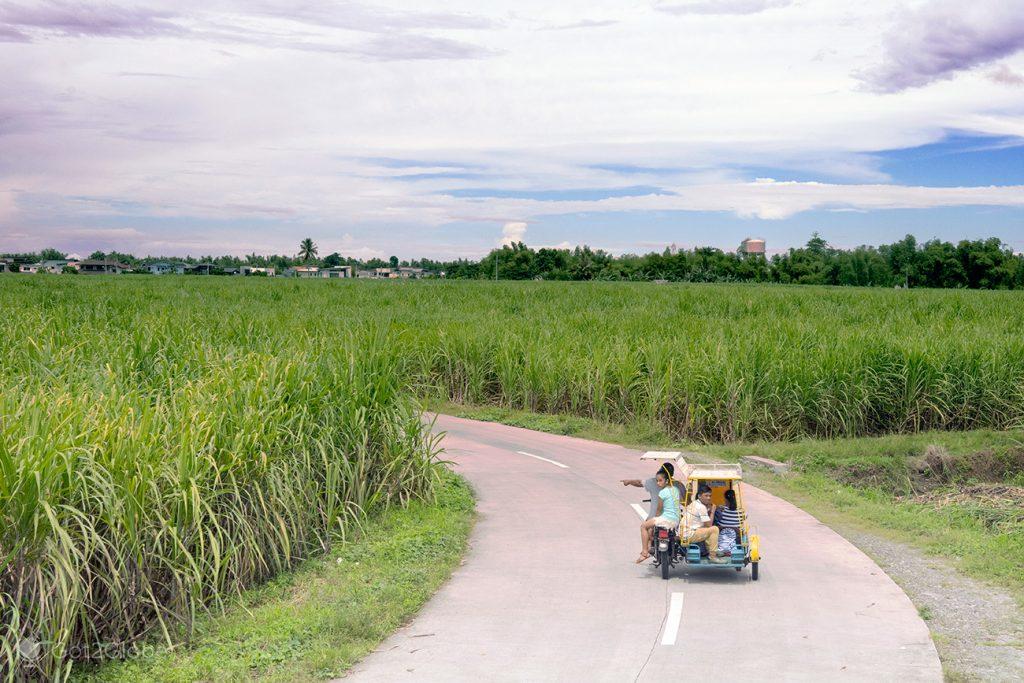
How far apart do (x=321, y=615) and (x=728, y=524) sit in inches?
159

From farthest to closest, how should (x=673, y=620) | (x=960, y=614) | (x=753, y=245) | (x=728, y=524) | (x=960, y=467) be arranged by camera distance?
(x=753, y=245), (x=960, y=467), (x=728, y=524), (x=960, y=614), (x=673, y=620)

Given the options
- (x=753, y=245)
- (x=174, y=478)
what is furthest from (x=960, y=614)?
(x=753, y=245)

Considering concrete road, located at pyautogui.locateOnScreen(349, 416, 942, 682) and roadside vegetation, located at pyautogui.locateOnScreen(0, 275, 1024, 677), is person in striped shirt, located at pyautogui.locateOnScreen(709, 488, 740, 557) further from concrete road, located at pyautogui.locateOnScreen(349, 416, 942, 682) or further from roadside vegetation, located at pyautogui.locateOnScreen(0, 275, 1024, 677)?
roadside vegetation, located at pyautogui.locateOnScreen(0, 275, 1024, 677)

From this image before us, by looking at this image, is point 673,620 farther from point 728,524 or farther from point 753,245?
point 753,245

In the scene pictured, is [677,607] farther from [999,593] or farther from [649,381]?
[649,381]

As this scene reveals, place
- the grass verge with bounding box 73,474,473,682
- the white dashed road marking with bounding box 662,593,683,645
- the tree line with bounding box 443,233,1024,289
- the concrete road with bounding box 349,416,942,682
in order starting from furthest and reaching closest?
1. the tree line with bounding box 443,233,1024,289
2. the white dashed road marking with bounding box 662,593,683,645
3. the grass verge with bounding box 73,474,473,682
4. the concrete road with bounding box 349,416,942,682

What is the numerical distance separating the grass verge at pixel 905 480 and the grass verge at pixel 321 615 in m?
5.66

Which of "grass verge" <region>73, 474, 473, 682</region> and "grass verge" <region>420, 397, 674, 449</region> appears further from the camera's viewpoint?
"grass verge" <region>420, 397, 674, 449</region>

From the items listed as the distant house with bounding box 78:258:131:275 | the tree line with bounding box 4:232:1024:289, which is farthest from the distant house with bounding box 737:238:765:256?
the distant house with bounding box 78:258:131:275

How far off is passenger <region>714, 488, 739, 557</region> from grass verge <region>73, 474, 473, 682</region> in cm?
280

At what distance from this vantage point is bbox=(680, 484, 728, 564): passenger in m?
9.35

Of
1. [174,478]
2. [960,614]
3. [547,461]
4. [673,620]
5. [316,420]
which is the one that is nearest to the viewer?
[673,620]

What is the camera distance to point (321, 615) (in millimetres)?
8578

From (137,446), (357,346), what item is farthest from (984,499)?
(137,446)
